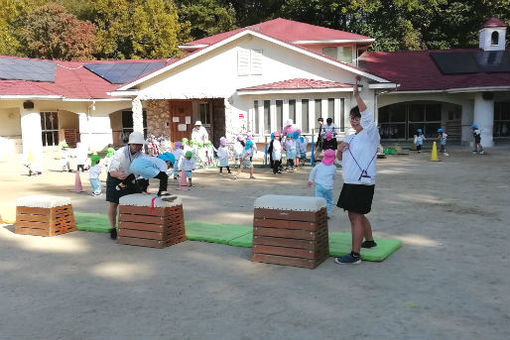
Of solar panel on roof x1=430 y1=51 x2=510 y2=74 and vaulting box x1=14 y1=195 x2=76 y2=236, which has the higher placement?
solar panel on roof x1=430 y1=51 x2=510 y2=74

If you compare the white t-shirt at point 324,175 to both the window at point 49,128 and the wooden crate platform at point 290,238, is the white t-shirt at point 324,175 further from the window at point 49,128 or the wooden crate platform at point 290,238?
the window at point 49,128

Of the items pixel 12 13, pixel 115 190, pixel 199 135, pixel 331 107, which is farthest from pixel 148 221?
pixel 12 13

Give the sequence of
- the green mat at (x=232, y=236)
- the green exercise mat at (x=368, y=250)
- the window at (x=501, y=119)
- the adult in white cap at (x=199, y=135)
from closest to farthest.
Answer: the green exercise mat at (x=368, y=250) < the green mat at (x=232, y=236) < the adult in white cap at (x=199, y=135) < the window at (x=501, y=119)

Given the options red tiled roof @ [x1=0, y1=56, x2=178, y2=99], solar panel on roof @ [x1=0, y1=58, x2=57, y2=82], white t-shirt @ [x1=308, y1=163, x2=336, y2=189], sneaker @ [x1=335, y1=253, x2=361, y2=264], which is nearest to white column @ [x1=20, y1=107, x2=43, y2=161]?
red tiled roof @ [x1=0, y1=56, x2=178, y2=99]

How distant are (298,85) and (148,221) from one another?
13632 millimetres

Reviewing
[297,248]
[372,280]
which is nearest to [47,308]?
[297,248]

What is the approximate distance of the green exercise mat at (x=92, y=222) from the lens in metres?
8.31

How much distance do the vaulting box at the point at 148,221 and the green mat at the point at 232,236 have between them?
0.49 metres

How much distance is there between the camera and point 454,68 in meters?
25.5

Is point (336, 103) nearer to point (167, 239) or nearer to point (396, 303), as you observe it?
point (167, 239)

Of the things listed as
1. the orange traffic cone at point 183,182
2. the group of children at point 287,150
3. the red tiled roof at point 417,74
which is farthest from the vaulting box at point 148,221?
the red tiled roof at point 417,74

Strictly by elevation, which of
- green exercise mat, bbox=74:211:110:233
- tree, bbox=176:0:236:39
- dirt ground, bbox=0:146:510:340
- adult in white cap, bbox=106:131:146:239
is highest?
tree, bbox=176:0:236:39

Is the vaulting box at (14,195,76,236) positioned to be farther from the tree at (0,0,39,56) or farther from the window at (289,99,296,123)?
the tree at (0,0,39,56)

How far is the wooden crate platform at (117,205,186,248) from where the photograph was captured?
278 inches
